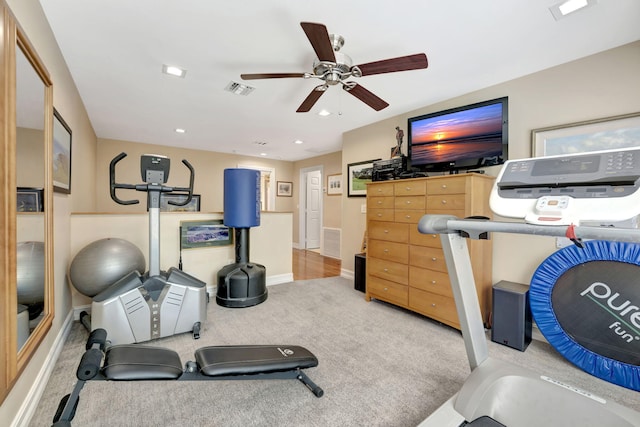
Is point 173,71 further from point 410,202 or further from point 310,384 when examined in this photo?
point 310,384

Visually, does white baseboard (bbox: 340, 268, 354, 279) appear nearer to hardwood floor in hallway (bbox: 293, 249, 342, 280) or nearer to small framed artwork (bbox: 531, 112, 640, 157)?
hardwood floor in hallway (bbox: 293, 249, 342, 280)

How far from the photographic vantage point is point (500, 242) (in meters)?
2.77

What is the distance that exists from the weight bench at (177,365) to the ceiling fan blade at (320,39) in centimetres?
195

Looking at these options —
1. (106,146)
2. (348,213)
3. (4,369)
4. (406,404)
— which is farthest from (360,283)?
(106,146)

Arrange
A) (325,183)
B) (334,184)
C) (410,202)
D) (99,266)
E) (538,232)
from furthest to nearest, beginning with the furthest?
(325,183) < (334,184) < (410,202) < (99,266) < (538,232)

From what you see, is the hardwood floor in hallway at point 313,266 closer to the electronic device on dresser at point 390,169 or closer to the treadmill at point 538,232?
the electronic device on dresser at point 390,169

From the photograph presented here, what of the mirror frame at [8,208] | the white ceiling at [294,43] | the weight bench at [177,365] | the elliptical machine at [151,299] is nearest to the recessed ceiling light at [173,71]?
the white ceiling at [294,43]

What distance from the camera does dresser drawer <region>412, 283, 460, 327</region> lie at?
2.58 m

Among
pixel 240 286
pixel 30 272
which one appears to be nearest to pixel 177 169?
pixel 240 286

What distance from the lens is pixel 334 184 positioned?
6414mm

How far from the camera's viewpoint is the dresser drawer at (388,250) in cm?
302

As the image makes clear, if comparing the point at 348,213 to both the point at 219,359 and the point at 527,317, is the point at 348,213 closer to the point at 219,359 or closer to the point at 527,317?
the point at 527,317

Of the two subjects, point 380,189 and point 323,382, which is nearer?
point 323,382

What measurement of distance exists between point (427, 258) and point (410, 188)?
758 millimetres
